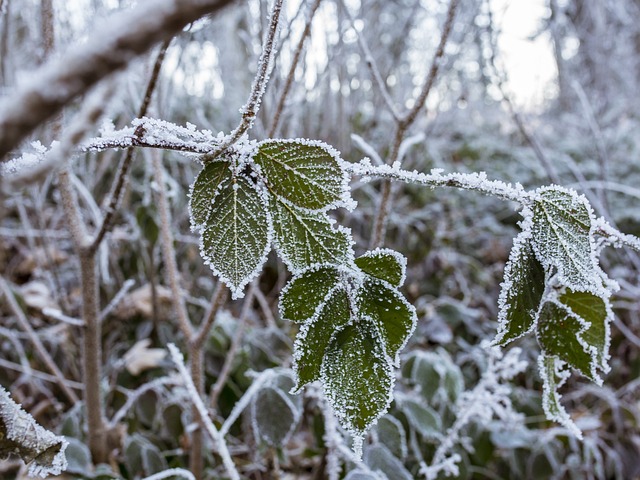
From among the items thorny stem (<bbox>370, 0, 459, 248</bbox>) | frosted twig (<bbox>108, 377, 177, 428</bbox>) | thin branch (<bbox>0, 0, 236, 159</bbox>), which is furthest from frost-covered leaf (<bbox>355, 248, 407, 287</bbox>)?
frosted twig (<bbox>108, 377, 177, 428</bbox>)

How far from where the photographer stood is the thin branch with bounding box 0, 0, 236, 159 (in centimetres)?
17

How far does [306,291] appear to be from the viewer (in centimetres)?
39

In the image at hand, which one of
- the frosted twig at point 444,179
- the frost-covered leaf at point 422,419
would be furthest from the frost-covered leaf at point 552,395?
the frost-covered leaf at point 422,419

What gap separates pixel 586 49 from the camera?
221 inches

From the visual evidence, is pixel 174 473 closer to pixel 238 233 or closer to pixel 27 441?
pixel 27 441

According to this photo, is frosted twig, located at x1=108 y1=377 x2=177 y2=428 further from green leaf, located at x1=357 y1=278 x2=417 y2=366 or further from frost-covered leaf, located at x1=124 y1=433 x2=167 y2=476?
green leaf, located at x1=357 y1=278 x2=417 y2=366

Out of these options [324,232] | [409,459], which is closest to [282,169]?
[324,232]

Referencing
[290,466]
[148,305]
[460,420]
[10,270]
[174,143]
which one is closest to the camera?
[174,143]

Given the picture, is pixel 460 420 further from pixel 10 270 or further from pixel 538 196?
pixel 10 270

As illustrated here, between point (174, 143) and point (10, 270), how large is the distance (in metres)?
2.07

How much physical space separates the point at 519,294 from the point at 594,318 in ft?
0.38

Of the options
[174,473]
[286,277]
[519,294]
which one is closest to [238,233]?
[519,294]

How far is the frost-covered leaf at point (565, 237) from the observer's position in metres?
0.39

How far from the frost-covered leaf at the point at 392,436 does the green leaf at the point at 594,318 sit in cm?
47
